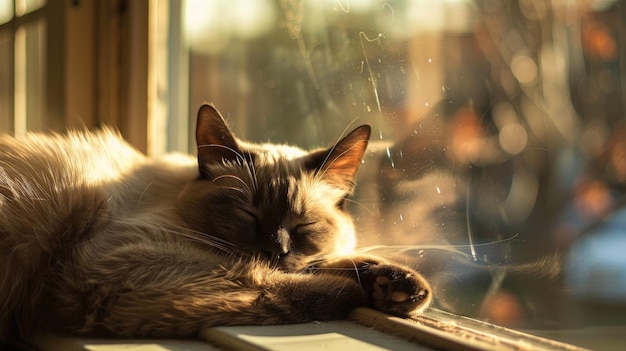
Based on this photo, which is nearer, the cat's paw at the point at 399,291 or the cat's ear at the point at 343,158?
the cat's paw at the point at 399,291

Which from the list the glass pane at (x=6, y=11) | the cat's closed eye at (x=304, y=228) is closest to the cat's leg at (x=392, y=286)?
the cat's closed eye at (x=304, y=228)

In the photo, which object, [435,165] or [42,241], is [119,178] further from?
[435,165]

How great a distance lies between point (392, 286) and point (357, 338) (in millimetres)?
152

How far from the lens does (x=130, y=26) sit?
2188 millimetres

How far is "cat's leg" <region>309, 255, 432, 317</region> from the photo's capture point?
47.9 inches

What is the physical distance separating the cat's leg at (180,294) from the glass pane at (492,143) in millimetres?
263

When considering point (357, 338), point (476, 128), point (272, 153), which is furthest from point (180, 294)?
point (476, 128)

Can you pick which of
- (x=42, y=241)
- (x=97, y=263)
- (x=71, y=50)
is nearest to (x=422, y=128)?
(x=97, y=263)

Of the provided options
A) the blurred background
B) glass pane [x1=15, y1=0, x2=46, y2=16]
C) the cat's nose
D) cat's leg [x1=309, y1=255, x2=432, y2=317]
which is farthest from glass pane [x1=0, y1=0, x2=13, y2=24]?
cat's leg [x1=309, y1=255, x2=432, y2=317]

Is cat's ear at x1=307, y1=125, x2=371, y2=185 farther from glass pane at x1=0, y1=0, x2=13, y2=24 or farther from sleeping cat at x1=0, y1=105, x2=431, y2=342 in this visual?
glass pane at x1=0, y1=0, x2=13, y2=24

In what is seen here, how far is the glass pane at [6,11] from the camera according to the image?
2604 millimetres

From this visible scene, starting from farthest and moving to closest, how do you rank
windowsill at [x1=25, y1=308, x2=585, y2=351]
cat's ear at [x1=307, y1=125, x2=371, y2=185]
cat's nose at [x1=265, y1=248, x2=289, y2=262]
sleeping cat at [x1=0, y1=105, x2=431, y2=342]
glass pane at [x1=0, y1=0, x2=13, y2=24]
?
glass pane at [x1=0, y1=0, x2=13, y2=24], cat's ear at [x1=307, y1=125, x2=371, y2=185], cat's nose at [x1=265, y1=248, x2=289, y2=262], sleeping cat at [x1=0, y1=105, x2=431, y2=342], windowsill at [x1=25, y1=308, x2=585, y2=351]

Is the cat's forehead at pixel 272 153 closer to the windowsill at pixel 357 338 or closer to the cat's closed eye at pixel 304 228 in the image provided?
the cat's closed eye at pixel 304 228

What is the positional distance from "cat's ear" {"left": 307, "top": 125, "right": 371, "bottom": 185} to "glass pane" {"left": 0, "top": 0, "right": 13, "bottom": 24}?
178 cm
